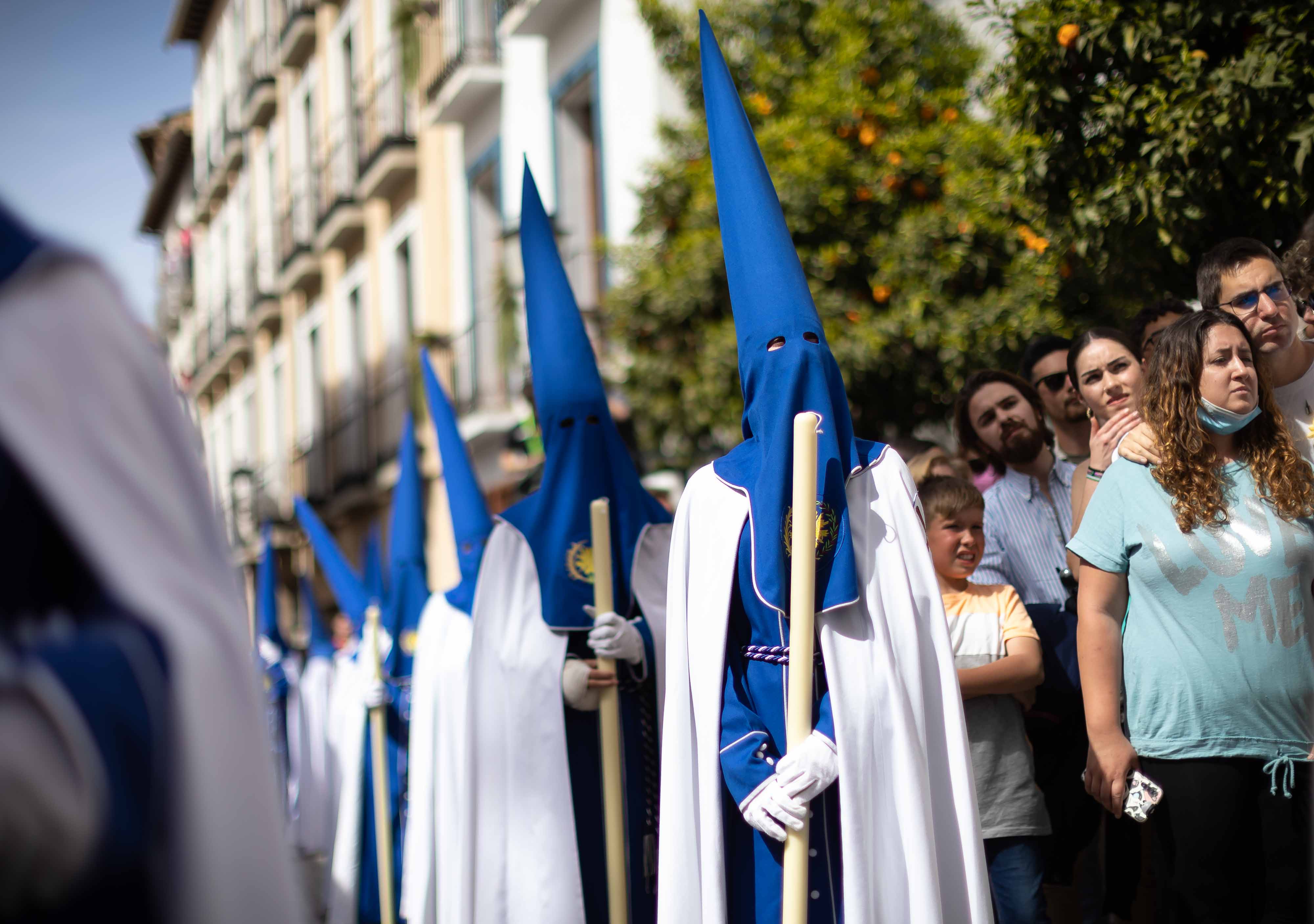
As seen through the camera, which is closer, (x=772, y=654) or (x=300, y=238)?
(x=772, y=654)

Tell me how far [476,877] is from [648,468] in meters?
6.38

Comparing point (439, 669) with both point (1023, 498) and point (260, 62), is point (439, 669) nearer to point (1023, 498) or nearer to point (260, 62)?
point (1023, 498)

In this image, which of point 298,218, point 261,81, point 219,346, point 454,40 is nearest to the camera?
point 454,40

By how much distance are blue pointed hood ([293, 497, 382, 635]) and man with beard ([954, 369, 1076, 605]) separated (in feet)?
17.6

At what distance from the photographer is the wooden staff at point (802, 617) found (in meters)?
3.12

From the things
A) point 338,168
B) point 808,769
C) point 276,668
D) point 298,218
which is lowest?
point 808,769

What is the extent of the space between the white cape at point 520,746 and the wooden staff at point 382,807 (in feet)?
6.77

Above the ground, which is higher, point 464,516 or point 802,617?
point 464,516

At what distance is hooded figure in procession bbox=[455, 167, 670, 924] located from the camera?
4.79 metres

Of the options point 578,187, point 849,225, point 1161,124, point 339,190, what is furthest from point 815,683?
point 339,190

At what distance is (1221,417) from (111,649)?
2.93 metres

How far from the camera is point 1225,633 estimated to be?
3.30 m

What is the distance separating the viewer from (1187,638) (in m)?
3.36

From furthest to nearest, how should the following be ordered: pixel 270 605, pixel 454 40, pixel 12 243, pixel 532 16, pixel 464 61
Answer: pixel 454 40, pixel 464 61, pixel 532 16, pixel 270 605, pixel 12 243
